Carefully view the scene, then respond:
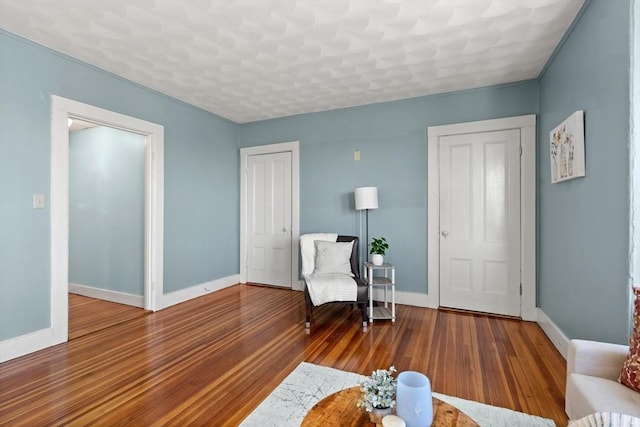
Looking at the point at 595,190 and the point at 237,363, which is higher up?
the point at 595,190

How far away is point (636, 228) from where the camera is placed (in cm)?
158

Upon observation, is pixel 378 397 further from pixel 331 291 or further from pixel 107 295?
pixel 107 295

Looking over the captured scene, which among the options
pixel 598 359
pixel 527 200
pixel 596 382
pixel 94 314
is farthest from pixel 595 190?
pixel 94 314

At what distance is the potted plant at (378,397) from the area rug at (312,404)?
2.32ft

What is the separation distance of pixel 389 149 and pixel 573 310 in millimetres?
2510

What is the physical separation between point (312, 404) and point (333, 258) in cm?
178

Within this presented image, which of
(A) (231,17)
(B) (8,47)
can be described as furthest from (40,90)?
(A) (231,17)

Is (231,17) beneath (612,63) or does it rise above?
above

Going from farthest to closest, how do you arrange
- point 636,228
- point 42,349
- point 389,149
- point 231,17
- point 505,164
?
1. point 389,149
2. point 505,164
3. point 42,349
4. point 231,17
5. point 636,228

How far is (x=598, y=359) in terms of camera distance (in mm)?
1468

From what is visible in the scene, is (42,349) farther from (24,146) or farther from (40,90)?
(40,90)

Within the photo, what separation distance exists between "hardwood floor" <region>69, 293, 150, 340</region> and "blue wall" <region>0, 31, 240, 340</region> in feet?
1.35

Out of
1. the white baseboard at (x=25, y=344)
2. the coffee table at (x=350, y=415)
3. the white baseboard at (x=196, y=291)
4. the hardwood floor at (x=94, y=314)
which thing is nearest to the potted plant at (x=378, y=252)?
the coffee table at (x=350, y=415)

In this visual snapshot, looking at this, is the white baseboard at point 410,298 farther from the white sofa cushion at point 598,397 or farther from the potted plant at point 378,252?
Result: the white sofa cushion at point 598,397
